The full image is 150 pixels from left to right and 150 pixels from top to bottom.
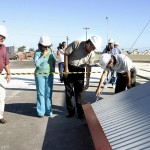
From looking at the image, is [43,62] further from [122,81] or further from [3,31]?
[122,81]

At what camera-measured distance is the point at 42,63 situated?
7320 mm

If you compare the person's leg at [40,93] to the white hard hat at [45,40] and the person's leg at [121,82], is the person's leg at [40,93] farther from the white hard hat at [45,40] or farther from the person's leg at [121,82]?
the person's leg at [121,82]

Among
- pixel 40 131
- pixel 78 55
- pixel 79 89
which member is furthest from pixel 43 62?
pixel 40 131

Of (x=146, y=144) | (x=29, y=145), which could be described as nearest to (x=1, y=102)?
(x=29, y=145)

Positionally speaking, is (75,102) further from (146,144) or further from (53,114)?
(146,144)

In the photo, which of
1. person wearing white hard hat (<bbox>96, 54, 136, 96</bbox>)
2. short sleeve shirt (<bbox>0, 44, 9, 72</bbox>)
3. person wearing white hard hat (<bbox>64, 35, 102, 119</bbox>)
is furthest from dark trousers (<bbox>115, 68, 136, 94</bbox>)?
short sleeve shirt (<bbox>0, 44, 9, 72</bbox>)

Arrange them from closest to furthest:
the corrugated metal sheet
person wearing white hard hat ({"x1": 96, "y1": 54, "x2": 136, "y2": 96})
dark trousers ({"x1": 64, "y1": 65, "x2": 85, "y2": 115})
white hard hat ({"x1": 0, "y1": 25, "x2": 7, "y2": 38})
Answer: the corrugated metal sheet, person wearing white hard hat ({"x1": 96, "y1": 54, "x2": 136, "y2": 96}), white hard hat ({"x1": 0, "y1": 25, "x2": 7, "y2": 38}), dark trousers ({"x1": 64, "y1": 65, "x2": 85, "y2": 115})

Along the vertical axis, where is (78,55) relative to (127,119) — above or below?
above

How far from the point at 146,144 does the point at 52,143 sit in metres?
2.66

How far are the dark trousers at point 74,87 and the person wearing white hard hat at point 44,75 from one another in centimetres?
43

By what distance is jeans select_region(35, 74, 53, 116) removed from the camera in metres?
7.38

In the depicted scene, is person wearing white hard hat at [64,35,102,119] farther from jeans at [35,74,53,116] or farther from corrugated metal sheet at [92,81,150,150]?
corrugated metal sheet at [92,81,150,150]

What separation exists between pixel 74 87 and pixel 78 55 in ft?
2.48

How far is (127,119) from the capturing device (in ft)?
13.9
